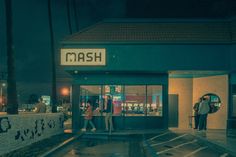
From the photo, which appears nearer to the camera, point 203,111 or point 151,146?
point 151,146

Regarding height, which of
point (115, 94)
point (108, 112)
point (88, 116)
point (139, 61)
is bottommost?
point (88, 116)

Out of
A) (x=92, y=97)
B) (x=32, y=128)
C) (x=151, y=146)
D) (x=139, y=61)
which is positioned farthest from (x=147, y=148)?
(x=92, y=97)

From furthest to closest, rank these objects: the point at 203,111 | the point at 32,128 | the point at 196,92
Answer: the point at 196,92 → the point at 203,111 → the point at 32,128

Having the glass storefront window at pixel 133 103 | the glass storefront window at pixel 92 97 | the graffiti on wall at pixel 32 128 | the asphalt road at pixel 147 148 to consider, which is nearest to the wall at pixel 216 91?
the glass storefront window at pixel 133 103

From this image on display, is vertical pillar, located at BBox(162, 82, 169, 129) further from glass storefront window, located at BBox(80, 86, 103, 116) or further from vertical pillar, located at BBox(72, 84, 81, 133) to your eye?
vertical pillar, located at BBox(72, 84, 81, 133)

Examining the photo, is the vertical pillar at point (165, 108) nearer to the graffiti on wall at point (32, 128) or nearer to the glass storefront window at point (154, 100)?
the glass storefront window at point (154, 100)

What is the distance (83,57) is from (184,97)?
719cm

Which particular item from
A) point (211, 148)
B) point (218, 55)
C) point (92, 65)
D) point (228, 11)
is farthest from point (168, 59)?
point (228, 11)

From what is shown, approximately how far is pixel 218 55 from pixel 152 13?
12.9m

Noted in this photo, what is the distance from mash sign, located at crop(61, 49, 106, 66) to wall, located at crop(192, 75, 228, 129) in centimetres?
657

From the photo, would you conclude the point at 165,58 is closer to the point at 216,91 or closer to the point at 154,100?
the point at 154,100

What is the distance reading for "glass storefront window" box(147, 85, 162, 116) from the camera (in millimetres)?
23172

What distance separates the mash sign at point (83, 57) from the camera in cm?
2147

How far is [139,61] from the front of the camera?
21.7 m
